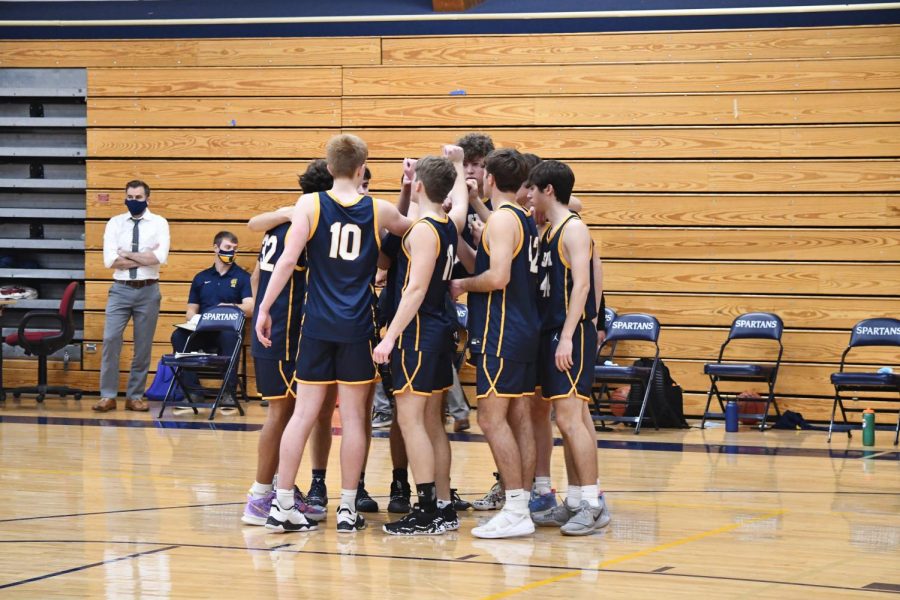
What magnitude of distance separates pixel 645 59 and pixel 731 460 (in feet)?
14.4

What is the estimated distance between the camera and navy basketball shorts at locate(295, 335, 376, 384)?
502cm

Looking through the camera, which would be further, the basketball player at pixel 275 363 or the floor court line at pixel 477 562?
the basketball player at pixel 275 363

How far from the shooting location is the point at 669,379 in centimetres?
984

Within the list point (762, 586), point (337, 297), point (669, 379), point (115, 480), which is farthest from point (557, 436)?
point (762, 586)

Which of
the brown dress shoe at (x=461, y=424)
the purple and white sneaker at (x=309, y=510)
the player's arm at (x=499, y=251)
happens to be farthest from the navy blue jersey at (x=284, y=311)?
the brown dress shoe at (x=461, y=424)

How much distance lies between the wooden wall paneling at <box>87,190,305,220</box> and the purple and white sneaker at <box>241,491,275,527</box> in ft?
21.2

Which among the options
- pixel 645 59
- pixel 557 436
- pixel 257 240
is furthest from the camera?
pixel 257 240

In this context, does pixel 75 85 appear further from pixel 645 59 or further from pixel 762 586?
pixel 762 586

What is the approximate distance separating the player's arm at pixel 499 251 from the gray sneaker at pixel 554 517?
3.44ft

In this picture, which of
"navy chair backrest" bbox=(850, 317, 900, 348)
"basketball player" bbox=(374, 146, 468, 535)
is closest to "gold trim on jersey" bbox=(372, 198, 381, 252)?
"basketball player" bbox=(374, 146, 468, 535)

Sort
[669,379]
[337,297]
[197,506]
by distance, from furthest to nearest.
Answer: [669,379]
[197,506]
[337,297]

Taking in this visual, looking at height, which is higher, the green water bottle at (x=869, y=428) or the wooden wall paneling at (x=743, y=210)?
the wooden wall paneling at (x=743, y=210)

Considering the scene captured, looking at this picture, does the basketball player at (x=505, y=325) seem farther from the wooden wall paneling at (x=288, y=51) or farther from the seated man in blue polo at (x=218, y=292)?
the wooden wall paneling at (x=288, y=51)

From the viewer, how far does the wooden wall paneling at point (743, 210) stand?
1027 cm
